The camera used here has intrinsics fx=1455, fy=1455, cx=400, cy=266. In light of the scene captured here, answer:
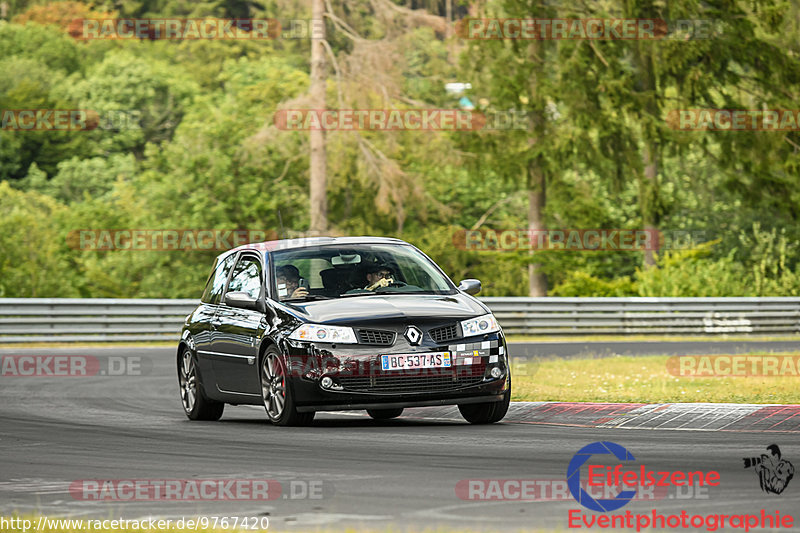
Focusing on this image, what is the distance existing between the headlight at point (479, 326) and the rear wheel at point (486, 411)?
568 millimetres

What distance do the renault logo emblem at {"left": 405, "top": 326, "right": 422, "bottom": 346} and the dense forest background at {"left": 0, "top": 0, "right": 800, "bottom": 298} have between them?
25276 millimetres

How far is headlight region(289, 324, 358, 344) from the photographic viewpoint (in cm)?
1205

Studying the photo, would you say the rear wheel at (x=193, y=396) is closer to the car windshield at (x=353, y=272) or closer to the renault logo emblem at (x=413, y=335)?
the car windshield at (x=353, y=272)

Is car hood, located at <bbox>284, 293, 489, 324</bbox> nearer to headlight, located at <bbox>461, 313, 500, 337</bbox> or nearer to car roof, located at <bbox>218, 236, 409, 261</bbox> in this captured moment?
headlight, located at <bbox>461, 313, 500, 337</bbox>

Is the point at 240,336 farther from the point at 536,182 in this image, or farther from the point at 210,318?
the point at 536,182

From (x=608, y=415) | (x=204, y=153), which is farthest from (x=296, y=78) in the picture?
(x=608, y=415)

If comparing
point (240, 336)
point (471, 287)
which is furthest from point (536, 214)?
point (240, 336)

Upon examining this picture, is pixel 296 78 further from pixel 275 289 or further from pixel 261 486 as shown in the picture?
pixel 261 486

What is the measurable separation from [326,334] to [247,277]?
2017mm

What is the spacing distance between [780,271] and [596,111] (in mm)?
6990

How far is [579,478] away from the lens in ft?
28.2

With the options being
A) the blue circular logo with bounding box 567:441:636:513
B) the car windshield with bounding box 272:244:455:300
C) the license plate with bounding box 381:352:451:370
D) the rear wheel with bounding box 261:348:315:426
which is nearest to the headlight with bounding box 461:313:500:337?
the license plate with bounding box 381:352:451:370

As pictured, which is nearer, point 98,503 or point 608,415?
point 98,503

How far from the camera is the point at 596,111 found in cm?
4238
